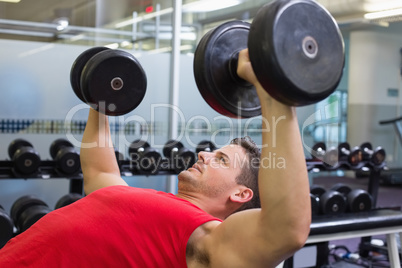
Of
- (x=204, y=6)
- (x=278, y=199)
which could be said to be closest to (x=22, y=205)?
(x=278, y=199)

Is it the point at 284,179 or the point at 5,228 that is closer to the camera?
the point at 284,179

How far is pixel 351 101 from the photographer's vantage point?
8.09 metres

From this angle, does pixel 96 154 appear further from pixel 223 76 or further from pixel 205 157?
pixel 223 76

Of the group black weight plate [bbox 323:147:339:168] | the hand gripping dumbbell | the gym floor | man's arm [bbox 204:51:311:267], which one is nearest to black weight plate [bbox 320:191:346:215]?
the hand gripping dumbbell

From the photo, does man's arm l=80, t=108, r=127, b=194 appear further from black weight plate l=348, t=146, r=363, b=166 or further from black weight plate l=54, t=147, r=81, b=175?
black weight plate l=348, t=146, r=363, b=166

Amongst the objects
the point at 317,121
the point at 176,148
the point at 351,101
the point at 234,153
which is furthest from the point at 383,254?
the point at 351,101

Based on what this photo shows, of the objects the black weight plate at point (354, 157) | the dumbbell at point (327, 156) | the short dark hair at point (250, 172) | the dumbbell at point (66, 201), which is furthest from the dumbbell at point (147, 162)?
the short dark hair at point (250, 172)

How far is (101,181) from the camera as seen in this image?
1.60 metres

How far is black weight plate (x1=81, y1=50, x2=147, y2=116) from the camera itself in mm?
1566

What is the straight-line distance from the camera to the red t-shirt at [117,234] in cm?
116

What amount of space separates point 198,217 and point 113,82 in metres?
0.64

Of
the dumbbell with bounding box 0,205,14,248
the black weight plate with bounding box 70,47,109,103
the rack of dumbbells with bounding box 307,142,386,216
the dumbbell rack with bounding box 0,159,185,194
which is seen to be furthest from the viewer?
the rack of dumbbells with bounding box 307,142,386,216

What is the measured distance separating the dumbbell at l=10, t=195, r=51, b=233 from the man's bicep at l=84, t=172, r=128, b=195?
4.74 feet

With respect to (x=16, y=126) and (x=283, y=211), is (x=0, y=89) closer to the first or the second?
(x=16, y=126)
